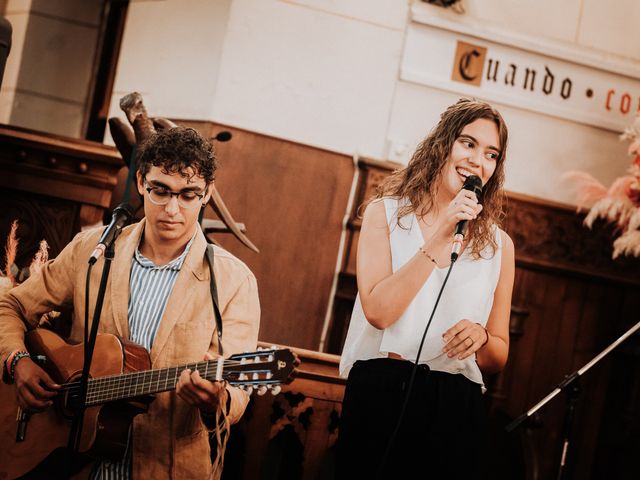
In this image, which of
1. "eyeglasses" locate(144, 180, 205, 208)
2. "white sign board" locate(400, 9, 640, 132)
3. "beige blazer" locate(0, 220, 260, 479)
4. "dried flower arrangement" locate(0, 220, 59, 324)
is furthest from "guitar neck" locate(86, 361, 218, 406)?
"white sign board" locate(400, 9, 640, 132)

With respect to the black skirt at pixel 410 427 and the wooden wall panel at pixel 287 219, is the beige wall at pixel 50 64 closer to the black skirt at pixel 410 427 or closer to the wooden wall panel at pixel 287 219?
the wooden wall panel at pixel 287 219

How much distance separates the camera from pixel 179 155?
8.84 feet

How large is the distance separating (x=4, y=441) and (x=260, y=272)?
3.02 metres

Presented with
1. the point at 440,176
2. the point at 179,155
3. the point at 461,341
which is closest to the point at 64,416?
the point at 179,155

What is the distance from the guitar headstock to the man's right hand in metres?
0.66

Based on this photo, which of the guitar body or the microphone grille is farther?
the guitar body

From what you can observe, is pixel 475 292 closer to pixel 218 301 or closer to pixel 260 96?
pixel 218 301

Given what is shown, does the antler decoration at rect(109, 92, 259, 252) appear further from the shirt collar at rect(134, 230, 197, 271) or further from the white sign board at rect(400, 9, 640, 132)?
the white sign board at rect(400, 9, 640, 132)

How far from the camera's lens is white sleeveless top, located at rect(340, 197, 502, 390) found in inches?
90.7

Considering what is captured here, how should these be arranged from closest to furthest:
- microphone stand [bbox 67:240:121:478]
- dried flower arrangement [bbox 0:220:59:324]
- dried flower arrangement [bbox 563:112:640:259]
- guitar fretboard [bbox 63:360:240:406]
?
microphone stand [bbox 67:240:121:478], guitar fretboard [bbox 63:360:240:406], dried flower arrangement [bbox 0:220:59:324], dried flower arrangement [bbox 563:112:640:259]

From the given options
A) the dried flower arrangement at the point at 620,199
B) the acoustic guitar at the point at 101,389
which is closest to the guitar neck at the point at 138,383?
the acoustic guitar at the point at 101,389

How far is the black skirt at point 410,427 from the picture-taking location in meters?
2.19

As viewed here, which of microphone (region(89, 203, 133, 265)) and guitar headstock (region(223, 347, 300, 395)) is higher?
microphone (region(89, 203, 133, 265))

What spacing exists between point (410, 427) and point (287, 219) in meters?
3.51
